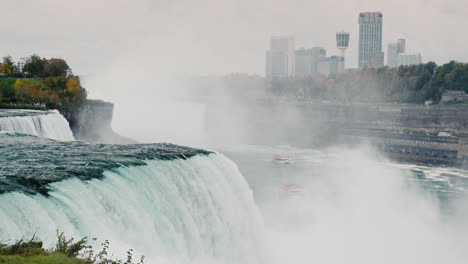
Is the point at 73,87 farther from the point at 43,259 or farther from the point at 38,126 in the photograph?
the point at 43,259

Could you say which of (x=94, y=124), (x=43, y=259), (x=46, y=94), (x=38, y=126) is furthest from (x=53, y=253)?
(x=94, y=124)

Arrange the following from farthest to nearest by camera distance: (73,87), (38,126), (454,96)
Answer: (454,96)
(73,87)
(38,126)

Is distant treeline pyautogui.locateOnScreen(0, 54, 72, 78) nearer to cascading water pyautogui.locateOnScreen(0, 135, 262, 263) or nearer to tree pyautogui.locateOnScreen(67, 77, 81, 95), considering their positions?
tree pyautogui.locateOnScreen(67, 77, 81, 95)

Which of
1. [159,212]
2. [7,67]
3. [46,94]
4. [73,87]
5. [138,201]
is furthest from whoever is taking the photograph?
[7,67]

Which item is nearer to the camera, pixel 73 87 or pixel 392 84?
pixel 73 87

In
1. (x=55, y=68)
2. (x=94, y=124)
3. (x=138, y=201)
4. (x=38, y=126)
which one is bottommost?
(x=94, y=124)

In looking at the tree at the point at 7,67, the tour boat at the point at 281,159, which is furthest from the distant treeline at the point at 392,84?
the tree at the point at 7,67

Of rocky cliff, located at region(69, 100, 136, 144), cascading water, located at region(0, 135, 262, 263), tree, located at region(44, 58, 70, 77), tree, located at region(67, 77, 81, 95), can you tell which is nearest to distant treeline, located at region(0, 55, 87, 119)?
tree, located at region(67, 77, 81, 95)
